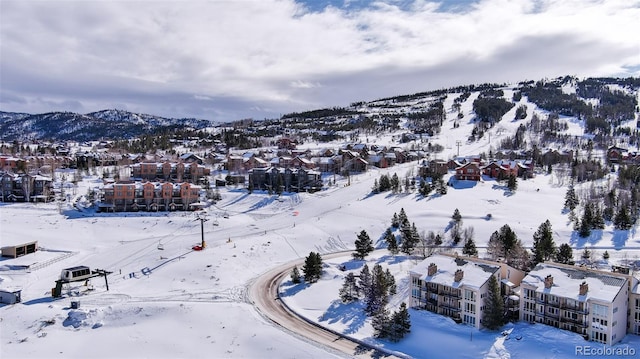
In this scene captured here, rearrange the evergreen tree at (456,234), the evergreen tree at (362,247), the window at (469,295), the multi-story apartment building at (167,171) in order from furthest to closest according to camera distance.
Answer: the multi-story apartment building at (167,171), the evergreen tree at (456,234), the evergreen tree at (362,247), the window at (469,295)

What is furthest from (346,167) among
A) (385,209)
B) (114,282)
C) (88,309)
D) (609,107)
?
(609,107)

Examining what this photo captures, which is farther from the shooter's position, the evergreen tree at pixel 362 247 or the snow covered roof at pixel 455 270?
the evergreen tree at pixel 362 247

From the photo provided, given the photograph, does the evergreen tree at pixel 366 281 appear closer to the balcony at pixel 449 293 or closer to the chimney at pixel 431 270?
the chimney at pixel 431 270

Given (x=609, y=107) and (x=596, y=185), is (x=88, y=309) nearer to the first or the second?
(x=596, y=185)

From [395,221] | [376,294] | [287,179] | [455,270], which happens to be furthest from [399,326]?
[287,179]

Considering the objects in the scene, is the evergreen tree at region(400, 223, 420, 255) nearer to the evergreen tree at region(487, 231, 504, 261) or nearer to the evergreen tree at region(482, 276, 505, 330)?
the evergreen tree at region(487, 231, 504, 261)

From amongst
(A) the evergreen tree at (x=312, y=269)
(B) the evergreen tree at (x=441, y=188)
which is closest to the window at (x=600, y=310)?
(A) the evergreen tree at (x=312, y=269)

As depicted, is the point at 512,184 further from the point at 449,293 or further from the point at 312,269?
the point at 312,269
